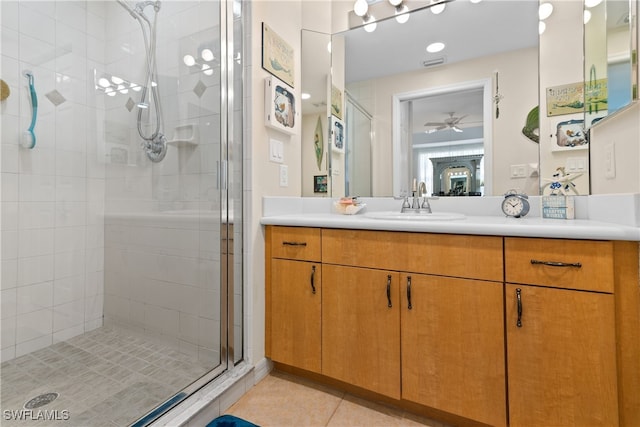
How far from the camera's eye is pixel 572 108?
1.40 metres

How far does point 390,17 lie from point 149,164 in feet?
5.47

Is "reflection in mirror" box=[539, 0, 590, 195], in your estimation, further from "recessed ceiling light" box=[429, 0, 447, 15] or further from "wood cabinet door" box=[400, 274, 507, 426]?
"wood cabinet door" box=[400, 274, 507, 426]

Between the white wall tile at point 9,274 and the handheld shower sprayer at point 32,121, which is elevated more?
the handheld shower sprayer at point 32,121

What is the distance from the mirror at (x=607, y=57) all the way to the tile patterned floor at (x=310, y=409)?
4.79 ft

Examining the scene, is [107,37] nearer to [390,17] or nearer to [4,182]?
[4,182]

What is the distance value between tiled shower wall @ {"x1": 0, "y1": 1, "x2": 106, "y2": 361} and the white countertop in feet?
3.23

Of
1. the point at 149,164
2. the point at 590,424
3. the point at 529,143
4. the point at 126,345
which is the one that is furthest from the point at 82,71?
the point at 590,424

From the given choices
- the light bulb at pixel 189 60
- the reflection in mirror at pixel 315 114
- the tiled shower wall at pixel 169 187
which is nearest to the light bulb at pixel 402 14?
the reflection in mirror at pixel 315 114

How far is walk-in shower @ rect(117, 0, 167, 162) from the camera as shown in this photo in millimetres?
1563

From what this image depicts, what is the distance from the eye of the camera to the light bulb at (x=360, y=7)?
1.86 meters

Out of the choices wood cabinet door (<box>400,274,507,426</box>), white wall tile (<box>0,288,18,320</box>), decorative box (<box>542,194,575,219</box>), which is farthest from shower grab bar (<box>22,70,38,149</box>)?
decorative box (<box>542,194,575,219</box>)

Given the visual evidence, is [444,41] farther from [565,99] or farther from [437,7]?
[565,99]

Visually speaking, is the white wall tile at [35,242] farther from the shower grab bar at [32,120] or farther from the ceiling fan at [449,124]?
the ceiling fan at [449,124]

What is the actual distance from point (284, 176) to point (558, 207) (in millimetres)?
1350
